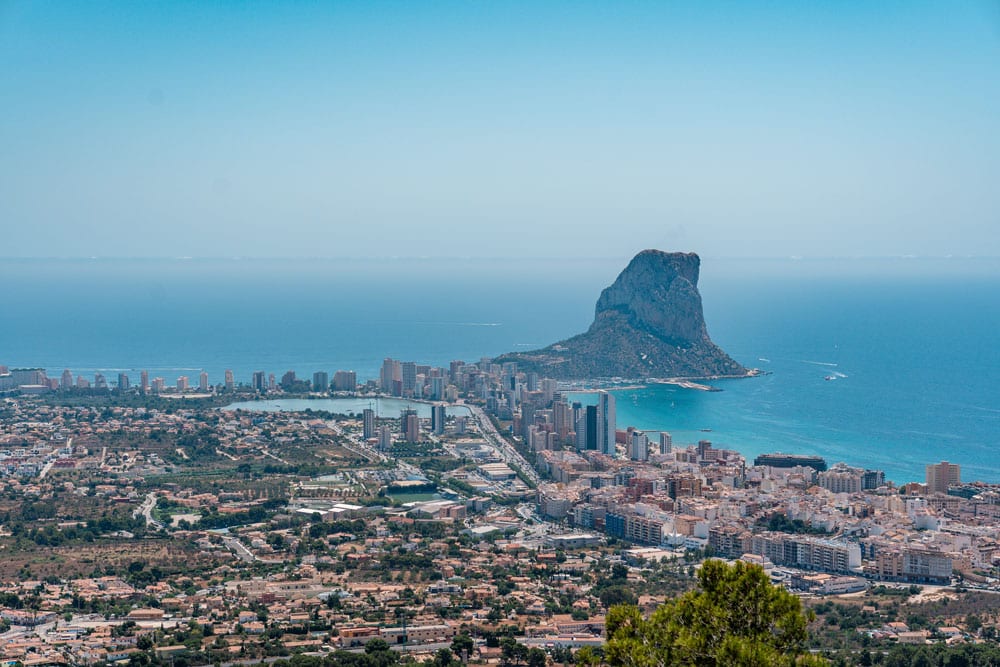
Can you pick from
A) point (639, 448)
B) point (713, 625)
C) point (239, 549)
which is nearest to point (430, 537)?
point (239, 549)

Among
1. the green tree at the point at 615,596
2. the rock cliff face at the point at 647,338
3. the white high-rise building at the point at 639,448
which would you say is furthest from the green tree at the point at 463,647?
the rock cliff face at the point at 647,338

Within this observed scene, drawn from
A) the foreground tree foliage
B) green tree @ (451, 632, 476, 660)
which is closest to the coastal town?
green tree @ (451, 632, 476, 660)

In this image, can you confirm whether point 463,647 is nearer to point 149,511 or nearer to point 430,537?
point 430,537

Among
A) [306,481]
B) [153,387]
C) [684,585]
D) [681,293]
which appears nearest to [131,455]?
[306,481]

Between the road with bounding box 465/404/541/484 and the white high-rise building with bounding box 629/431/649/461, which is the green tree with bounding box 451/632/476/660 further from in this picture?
the white high-rise building with bounding box 629/431/649/461

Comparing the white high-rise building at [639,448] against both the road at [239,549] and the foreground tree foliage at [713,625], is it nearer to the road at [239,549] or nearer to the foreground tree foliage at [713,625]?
the road at [239,549]
